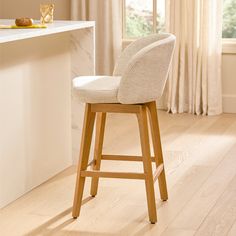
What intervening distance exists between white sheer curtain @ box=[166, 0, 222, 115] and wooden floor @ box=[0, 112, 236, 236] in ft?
3.70

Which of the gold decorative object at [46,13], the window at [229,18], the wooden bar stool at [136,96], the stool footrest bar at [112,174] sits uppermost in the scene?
the gold decorative object at [46,13]

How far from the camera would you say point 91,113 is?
3.62 metres

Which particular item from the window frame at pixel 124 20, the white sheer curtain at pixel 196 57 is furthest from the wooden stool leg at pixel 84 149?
the window frame at pixel 124 20

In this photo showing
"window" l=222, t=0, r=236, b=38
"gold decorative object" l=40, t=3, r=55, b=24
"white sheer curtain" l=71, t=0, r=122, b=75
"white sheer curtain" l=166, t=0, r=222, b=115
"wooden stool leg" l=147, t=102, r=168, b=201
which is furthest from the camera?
"white sheer curtain" l=71, t=0, r=122, b=75

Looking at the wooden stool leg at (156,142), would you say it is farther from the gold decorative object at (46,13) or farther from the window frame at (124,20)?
the window frame at (124,20)

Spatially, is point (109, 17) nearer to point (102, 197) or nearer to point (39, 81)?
point (39, 81)

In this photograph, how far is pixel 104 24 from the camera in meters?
6.64

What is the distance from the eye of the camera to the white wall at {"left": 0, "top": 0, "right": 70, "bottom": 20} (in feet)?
22.5

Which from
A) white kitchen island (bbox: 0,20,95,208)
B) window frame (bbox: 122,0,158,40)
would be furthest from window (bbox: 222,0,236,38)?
white kitchen island (bbox: 0,20,95,208)

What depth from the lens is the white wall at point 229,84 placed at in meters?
6.50

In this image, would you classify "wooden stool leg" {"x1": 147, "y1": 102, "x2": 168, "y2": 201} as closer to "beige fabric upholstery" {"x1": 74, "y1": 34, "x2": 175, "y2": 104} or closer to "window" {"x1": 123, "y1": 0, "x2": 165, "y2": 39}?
"beige fabric upholstery" {"x1": 74, "y1": 34, "x2": 175, "y2": 104}

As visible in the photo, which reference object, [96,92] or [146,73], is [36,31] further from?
[146,73]

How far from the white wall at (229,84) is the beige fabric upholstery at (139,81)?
9.61 ft

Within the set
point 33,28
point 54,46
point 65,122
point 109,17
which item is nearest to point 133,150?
point 65,122
